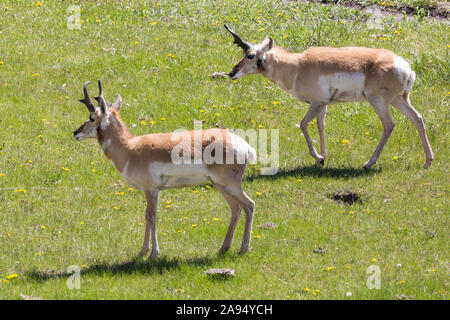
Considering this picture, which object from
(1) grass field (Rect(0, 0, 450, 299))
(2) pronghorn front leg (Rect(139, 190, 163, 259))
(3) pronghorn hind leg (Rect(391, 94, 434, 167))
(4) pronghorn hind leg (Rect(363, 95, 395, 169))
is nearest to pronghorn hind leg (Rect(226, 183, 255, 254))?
(1) grass field (Rect(0, 0, 450, 299))

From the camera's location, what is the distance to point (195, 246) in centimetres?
1029

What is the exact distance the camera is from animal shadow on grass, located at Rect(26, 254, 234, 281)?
9.44m

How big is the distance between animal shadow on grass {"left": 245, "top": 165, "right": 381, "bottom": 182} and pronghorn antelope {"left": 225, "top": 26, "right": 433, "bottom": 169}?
9.5 inches

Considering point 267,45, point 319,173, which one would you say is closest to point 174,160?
point 319,173

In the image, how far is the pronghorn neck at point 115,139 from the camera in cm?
997

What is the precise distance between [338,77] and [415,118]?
5.14 feet

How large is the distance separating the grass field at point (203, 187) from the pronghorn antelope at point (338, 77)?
75 cm

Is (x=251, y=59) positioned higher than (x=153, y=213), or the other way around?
(x=251, y=59)

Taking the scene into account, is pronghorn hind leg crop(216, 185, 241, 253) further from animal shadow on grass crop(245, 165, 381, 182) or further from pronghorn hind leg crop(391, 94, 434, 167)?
pronghorn hind leg crop(391, 94, 434, 167)

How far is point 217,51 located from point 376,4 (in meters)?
5.05

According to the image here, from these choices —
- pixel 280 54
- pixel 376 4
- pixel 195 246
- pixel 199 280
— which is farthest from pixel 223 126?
pixel 376 4

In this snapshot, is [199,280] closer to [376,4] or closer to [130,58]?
[130,58]

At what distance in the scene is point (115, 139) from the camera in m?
10.0

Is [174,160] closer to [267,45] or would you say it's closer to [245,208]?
[245,208]
